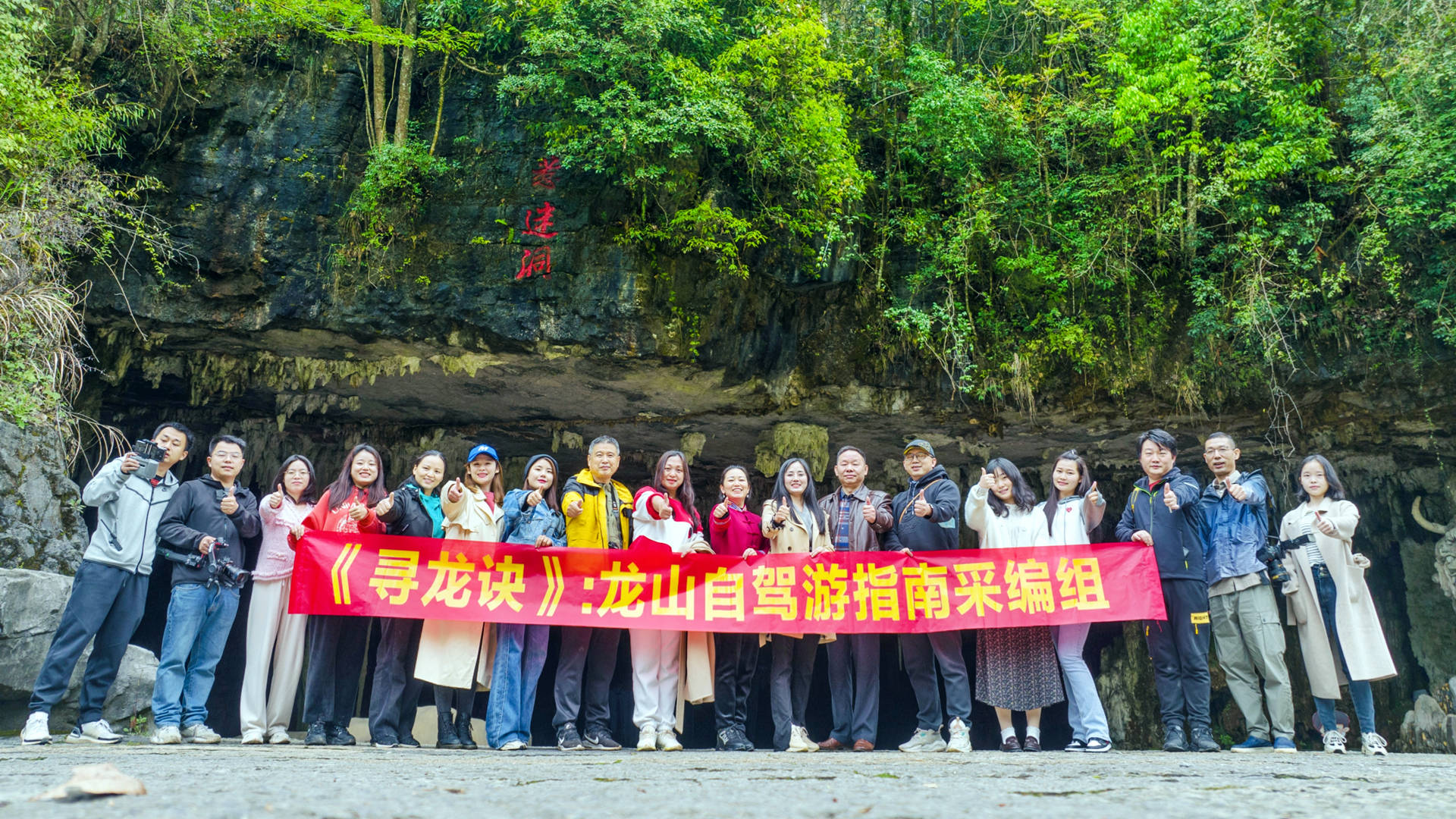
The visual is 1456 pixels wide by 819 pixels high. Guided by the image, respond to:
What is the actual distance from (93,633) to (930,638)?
3.90 m

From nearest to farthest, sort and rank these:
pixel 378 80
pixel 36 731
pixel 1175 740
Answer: pixel 36 731
pixel 1175 740
pixel 378 80

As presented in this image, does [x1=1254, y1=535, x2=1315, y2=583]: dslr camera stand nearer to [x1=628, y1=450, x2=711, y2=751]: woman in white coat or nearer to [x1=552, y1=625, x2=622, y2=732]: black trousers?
[x1=628, y1=450, x2=711, y2=751]: woman in white coat

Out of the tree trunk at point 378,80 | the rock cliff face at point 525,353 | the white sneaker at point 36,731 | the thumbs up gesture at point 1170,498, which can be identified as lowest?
the white sneaker at point 36,731

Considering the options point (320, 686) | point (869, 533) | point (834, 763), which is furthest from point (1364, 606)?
point (320, 686)

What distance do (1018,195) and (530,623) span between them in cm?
576

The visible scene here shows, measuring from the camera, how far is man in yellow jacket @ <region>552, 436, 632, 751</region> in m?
4.14

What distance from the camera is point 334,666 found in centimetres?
431

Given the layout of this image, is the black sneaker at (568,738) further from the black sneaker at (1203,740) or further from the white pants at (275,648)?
the black sneaker at (1203,740)

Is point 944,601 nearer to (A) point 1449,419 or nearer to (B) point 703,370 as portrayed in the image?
(B) point 703,370

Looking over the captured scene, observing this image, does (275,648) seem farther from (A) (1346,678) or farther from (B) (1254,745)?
(A) (1346,678)

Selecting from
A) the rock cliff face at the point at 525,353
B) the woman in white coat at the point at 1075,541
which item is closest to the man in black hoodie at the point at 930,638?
the woman in white coat at the point at 1075,541

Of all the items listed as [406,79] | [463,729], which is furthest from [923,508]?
[406,79]

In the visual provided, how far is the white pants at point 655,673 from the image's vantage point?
4176 mm

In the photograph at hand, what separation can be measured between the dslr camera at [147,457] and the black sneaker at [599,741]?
238 cm
